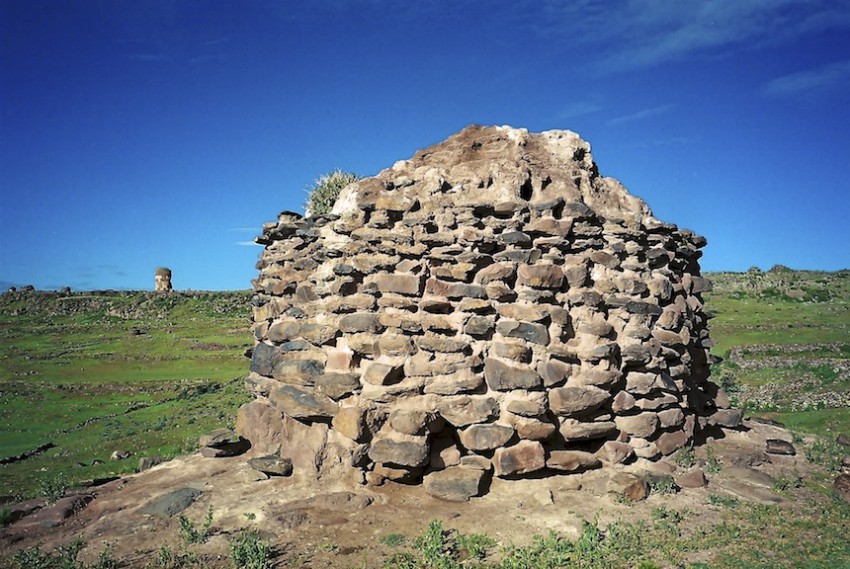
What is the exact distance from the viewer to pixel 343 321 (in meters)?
6.67

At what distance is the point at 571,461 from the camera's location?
6164 mm

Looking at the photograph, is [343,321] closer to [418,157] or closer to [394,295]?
[394,295]

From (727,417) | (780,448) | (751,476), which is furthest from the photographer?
(727,417)

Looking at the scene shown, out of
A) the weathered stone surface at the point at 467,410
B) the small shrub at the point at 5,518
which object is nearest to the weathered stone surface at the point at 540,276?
the weathered stone surface at the point at 467,410

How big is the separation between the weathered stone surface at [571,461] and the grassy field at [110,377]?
7.20 meters

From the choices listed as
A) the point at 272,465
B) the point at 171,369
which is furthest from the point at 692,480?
the point at 171,369

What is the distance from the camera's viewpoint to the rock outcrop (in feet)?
20.1

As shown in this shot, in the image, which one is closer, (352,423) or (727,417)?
(352,423)

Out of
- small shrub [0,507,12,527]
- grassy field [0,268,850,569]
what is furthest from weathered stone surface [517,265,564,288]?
small shrub [0,507,12,527]

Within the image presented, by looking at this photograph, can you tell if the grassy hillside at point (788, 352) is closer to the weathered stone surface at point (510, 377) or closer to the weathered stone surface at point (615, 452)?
the weathered stone surface at point (615, 452)

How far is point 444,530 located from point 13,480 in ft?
31.2

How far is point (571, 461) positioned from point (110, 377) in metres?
25.6

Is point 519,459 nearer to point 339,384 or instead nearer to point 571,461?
point 571,461

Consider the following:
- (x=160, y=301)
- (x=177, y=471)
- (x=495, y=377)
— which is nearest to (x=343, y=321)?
(x=495, y=377)
